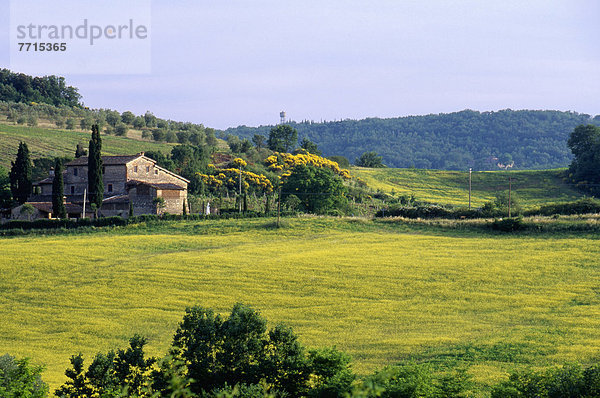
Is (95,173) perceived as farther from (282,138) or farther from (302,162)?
(282,138)

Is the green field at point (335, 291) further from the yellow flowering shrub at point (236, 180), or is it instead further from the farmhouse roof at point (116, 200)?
the yellow flowering shrub at point (236, 180)

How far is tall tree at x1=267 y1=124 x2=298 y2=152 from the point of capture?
145m

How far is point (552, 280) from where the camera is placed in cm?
4278

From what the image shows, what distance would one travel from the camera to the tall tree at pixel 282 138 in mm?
145000

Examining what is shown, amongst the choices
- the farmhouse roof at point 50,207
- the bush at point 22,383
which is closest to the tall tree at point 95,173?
the farmhouse roof at point 50,207

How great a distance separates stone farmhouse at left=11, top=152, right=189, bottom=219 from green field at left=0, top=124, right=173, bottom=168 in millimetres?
23518

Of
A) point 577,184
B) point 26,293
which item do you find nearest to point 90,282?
point 26,293

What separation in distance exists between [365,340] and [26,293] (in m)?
23.5

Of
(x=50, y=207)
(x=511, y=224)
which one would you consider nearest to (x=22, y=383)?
(x=511, y=224)

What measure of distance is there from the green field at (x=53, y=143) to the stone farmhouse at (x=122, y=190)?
23518mm

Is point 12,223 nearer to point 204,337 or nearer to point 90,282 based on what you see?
point 90,282

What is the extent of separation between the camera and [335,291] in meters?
41.5

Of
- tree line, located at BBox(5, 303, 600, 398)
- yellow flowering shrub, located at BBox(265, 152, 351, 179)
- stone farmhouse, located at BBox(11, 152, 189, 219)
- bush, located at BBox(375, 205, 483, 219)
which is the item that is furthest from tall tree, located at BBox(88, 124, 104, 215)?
tree line, located at BBox(5, 303, 600, 398)

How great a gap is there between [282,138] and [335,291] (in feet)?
361
